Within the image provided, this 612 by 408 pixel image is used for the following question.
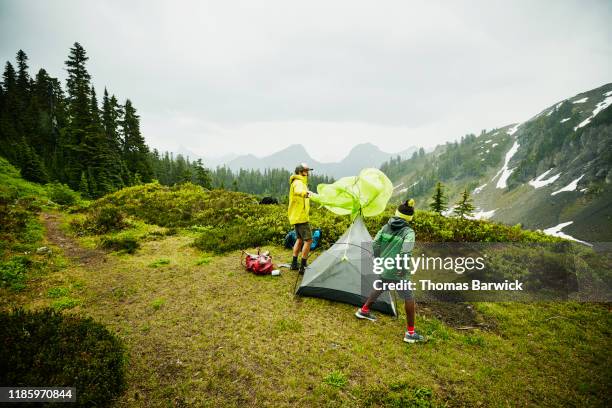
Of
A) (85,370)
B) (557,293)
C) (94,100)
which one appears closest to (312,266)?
(85,370)

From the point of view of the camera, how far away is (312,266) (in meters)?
7.49

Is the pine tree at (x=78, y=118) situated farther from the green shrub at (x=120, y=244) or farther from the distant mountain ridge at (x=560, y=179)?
the distant mountain ridge at (x=560, y=179)

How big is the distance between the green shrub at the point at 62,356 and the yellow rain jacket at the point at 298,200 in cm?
478

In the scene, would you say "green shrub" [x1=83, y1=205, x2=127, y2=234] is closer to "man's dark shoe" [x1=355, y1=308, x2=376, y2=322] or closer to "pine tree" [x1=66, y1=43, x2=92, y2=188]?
"man's dark shoe" [x1=355, y1=308, x2=376, y2=322]

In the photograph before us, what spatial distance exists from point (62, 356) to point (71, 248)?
26.4 ft

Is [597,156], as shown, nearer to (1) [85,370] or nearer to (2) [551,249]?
(2) [551,249]

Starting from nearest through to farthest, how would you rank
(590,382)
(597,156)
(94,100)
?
(590,382)
(94,100)
(597,156)

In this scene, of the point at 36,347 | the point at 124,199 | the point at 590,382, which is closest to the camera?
the point at 36,347

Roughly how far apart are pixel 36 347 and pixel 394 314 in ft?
22.3

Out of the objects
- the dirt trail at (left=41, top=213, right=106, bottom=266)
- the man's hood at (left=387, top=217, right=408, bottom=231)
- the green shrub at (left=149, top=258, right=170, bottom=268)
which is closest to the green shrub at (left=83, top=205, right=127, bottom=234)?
the dirt trail at (left=41, top=213, right=106, bottom=266)

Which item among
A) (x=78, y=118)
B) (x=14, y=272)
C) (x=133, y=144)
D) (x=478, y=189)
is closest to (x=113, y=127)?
(x=133, y=144)

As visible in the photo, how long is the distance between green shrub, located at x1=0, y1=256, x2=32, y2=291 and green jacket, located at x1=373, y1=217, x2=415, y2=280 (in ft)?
29.4

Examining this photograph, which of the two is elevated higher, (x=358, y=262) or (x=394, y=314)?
(x=358, y=262)

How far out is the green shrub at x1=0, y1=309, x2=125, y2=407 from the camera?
3.75 metres
